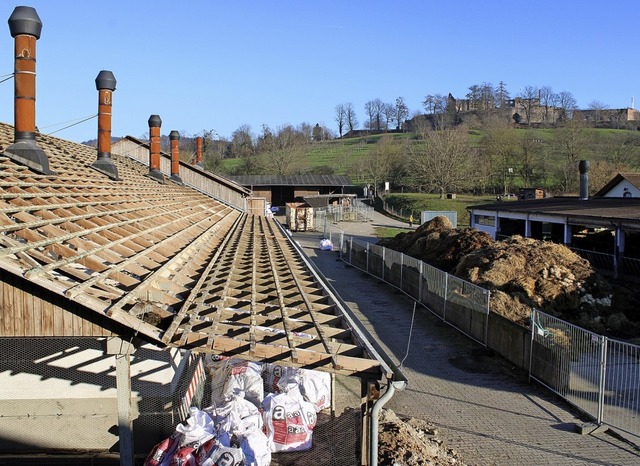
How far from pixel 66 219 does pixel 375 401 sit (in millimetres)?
4359

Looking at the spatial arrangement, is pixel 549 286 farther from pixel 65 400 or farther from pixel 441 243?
pixel 65 400

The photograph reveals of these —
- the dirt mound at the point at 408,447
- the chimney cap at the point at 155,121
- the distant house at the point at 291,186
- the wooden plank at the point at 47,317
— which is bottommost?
the dirt mound at the point at 408,447

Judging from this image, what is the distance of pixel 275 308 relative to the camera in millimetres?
8117

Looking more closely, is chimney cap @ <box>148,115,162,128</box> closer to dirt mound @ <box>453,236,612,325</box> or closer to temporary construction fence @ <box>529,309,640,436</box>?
dirt mound @ <box>453,236,612,325</box>

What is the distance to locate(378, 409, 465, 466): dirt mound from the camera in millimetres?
8102

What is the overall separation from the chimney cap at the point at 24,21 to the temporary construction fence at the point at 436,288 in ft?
38.3

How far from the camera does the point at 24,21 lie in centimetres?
1031

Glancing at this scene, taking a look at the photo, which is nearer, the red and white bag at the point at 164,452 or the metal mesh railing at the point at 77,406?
the red and white bag at the point at 164,452

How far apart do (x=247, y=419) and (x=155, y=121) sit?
16.9 m

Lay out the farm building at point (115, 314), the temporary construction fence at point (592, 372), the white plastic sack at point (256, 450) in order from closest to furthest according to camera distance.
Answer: the farm building at point (115, 314), the white plastic sack at point (256, 450), the temporary construction fence at point (592, 372)

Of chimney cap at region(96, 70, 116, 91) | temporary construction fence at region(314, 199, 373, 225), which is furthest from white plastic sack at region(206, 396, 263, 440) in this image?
temporary construction fence at region(314, 199, 373, 225)

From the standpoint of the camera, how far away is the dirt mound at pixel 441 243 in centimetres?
2376

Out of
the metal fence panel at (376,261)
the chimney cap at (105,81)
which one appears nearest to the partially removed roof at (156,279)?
the chimney cap at (105,81)

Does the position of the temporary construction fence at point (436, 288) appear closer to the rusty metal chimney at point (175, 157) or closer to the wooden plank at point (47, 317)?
the rusty metal chimney at point (175, 157)
